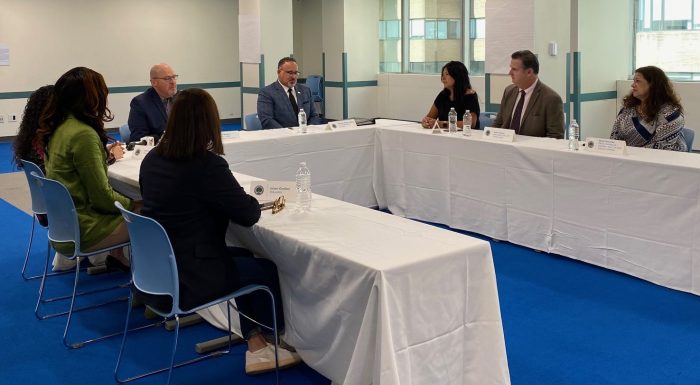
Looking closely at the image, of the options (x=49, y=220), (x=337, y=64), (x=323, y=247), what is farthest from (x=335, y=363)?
(x=337, y=64)

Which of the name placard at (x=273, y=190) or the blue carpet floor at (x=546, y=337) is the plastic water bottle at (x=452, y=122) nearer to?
the blue carpet floor at (x=546, y=337)

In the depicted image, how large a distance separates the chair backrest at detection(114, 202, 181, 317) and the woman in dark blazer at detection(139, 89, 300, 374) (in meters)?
0.06

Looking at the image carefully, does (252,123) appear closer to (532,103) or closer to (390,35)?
Answer: (532,103)

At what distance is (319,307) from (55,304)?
1.95m

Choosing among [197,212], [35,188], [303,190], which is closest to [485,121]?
[303,190]

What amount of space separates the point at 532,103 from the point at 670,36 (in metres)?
4.41

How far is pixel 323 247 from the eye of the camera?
2.58 metres

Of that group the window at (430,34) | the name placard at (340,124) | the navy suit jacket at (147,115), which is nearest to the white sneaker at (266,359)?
the navy suit jacket at (147,115)

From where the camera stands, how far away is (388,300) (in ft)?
7.61

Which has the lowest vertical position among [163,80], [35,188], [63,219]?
[63,219]

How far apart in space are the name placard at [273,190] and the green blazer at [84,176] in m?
0.73

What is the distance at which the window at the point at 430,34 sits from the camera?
1058 cm

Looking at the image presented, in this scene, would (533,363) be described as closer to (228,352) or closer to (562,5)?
(228,352)

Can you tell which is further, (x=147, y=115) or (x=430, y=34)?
(x=430, y=34)
